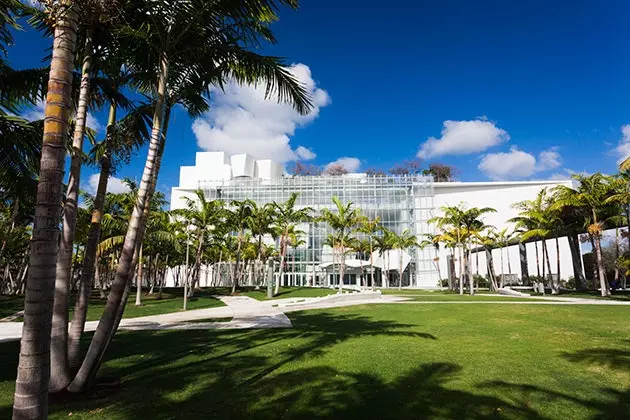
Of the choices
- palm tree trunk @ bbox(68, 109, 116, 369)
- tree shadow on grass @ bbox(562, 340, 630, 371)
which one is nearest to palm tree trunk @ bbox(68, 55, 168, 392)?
palm tree trunk @ bbox(68, 109, 116, 369)

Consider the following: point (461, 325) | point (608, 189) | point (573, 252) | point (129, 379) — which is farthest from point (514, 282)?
point (129, 379)

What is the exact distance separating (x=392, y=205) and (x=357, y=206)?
20.0ft

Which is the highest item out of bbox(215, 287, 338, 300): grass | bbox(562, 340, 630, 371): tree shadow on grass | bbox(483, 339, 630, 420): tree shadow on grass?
bbox(483, 339, 630, 420): tree shadow on grass

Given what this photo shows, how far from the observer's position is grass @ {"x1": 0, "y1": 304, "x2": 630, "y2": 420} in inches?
206

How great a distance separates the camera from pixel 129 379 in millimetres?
6867

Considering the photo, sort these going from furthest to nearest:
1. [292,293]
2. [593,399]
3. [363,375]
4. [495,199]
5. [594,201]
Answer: [495,199], [292,293], [594,201], [363,375], [593,399]

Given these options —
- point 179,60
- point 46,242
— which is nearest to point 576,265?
point 179,60

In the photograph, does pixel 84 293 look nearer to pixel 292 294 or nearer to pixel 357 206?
pixel 292 294

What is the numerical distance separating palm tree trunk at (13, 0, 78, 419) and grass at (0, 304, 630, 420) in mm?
2257

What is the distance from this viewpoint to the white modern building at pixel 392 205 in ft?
196

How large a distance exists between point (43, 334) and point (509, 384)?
6.72 m

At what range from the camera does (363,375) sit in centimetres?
685

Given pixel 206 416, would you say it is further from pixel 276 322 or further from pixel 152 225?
pixel 152 225

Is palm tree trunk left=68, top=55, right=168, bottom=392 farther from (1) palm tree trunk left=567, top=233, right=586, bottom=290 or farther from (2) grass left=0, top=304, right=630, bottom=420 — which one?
(1) palm tree trunk left=567, top=233, right=586, bottom=290
